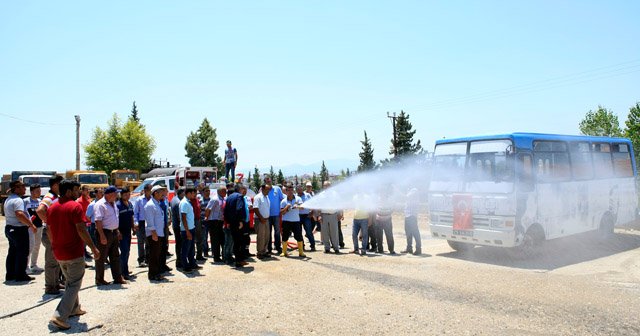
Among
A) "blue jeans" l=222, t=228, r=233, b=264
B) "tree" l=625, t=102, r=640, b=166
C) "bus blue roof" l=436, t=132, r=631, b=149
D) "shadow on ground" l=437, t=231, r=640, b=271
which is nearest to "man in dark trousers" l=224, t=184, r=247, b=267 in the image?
"blue jeans" l=222, t=228, r=233, b=264

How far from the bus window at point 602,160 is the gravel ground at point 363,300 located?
11.8 feet

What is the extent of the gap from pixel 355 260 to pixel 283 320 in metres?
5.07

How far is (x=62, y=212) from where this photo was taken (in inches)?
235

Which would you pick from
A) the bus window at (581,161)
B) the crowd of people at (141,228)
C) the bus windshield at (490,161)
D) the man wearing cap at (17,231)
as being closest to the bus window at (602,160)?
the bus window at (581,161)

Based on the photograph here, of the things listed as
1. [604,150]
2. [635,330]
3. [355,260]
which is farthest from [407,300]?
[604,150]

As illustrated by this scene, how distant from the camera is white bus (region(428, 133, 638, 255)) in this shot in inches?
416

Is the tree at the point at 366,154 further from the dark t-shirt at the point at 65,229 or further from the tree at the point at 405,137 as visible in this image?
the dark t-shirt at the point at 65,229

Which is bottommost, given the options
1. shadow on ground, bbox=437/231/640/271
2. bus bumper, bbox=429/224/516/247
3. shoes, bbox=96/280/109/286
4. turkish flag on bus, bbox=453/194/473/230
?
shadow on ground, bbox=437/231/640/271

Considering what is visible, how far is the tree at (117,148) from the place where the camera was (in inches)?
2094

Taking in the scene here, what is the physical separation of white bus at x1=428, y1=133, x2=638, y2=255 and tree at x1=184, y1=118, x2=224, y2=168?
53.0 metres

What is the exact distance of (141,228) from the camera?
10.0 metres

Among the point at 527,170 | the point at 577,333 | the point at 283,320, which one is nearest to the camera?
the point at 577,333

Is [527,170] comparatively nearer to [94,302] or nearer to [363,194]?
[363,194]

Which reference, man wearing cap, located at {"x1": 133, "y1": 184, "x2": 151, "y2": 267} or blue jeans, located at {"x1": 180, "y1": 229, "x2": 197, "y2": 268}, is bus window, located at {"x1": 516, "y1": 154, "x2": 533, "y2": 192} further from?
man wearing cap, located at {"x1": 133, "y1": 184, "x2": 151, "y2": 267}
